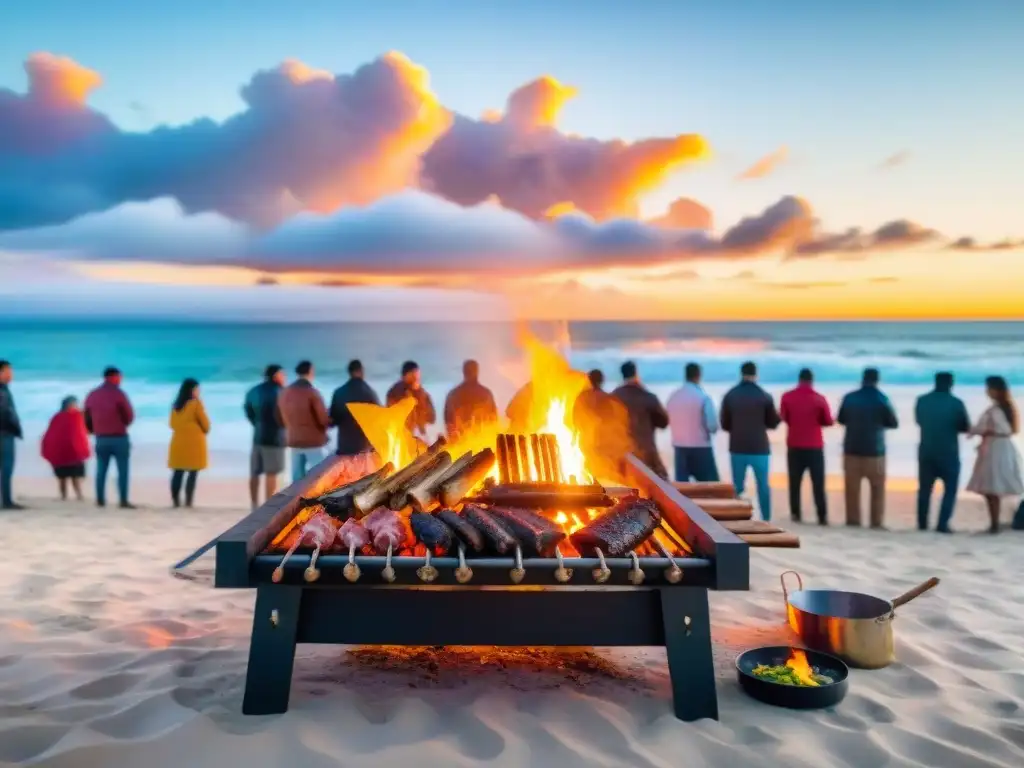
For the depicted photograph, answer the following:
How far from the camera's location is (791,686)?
3938mm

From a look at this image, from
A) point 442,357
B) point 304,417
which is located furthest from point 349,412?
point 442,357

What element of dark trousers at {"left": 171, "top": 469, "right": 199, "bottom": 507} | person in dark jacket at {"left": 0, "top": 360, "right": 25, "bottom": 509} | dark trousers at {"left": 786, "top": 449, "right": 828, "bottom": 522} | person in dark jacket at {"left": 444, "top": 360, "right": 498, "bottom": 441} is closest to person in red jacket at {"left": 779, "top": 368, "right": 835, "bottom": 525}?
dark trousers at {"left": 786, "top": 449, "right": 828, "bottom": 522}

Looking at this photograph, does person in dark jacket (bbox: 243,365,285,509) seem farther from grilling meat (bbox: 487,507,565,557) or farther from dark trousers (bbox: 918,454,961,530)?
dark trousers (bbox: 918,454,961,530)

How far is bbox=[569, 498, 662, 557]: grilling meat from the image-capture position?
3.70 m

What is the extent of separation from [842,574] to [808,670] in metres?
2.65

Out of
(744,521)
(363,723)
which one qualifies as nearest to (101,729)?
(363,723)

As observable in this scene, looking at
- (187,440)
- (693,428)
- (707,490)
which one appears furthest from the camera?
(187,440)

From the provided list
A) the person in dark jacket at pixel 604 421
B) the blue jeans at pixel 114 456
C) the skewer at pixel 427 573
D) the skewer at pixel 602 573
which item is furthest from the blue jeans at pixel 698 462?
the blue jeans at pixel 114 456

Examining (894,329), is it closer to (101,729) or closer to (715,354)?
(715,354)

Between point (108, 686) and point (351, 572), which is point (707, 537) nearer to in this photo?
point (351, 572)

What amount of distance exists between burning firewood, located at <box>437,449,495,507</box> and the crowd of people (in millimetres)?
3632

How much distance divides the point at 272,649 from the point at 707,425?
6.39 meters

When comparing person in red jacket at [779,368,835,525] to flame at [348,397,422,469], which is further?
person in red jacket at [779,368,835,525]

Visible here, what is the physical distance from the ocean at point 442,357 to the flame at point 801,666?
37.4 ft
